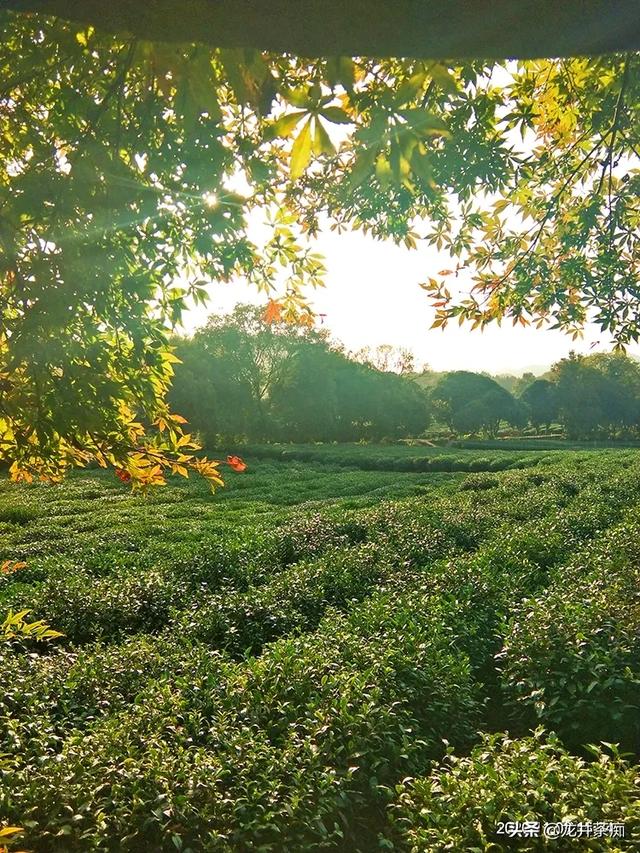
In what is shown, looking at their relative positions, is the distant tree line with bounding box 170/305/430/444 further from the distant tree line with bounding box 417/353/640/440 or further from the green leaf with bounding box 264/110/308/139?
the green leaf with bounding box 264/110/308/139

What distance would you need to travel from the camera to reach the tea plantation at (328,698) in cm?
331

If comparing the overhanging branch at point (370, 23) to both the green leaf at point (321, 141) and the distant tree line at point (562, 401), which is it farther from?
the distant tree line at point (562, 401)

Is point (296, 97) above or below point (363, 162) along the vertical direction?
above

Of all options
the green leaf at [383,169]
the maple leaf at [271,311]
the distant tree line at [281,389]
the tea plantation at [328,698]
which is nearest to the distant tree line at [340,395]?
the distant tree line at [281,389]

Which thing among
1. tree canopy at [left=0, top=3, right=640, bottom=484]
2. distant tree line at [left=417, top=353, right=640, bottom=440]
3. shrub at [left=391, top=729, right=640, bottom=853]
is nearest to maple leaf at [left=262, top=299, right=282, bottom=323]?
tree canopy at [left=0, top=3, right=640, bottom=484]

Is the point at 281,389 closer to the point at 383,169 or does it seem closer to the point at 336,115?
the point at 383,169

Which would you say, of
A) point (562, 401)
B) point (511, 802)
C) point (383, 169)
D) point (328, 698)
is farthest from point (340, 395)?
point (383, 169)

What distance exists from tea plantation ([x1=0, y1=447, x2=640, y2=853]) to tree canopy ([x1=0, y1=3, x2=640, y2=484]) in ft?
7.10

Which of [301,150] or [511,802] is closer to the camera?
[301,150]

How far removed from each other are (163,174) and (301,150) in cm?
142

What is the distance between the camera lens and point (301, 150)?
1.51 metres

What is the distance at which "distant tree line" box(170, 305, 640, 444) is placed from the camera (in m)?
52.6

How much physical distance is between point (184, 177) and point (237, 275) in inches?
42.4

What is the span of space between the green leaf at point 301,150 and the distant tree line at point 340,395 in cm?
4662
